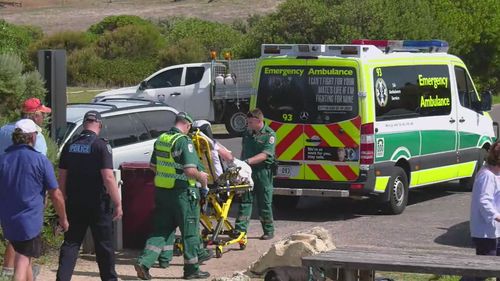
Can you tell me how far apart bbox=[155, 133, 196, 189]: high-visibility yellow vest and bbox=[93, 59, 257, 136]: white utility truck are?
55.1 ft

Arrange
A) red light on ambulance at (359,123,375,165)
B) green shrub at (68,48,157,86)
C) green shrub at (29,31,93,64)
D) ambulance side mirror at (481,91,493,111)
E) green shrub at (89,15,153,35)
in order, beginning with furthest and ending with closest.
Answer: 1. green shrub at (89,15,153,35)
2. green shrub at (29,31,93,64)
3. green shrub at (68,48,157,86)
4. ambulance side mirror at (481,91,493,111)
5. red light on ambulance at (359,123,375,165)

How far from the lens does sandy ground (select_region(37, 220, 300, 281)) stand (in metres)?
10.8

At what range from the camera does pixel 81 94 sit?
3997 centimetres

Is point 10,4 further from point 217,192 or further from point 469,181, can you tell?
point 217,192

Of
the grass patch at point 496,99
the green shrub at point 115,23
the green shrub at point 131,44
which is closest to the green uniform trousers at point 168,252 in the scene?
the grass patch at point 496,99

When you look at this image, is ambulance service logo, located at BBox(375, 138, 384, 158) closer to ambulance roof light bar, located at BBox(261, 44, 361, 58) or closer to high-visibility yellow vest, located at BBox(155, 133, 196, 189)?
ambulance roof light bar, located at BBox(261, 44, 361, 58)

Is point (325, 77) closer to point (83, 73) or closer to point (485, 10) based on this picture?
point (485, 10)

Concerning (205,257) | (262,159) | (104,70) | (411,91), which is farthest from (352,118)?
(104,70)

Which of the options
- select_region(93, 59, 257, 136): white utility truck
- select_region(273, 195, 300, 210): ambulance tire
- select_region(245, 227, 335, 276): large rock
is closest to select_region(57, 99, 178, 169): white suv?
select_region(273, 195, 300, 210): ambulance tire

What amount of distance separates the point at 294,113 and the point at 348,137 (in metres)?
0.93

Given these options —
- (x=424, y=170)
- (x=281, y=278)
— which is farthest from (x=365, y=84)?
(x=281, y=278)

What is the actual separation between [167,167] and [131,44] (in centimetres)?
4275

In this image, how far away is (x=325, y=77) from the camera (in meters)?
14.3

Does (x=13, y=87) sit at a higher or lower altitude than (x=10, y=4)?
higher
